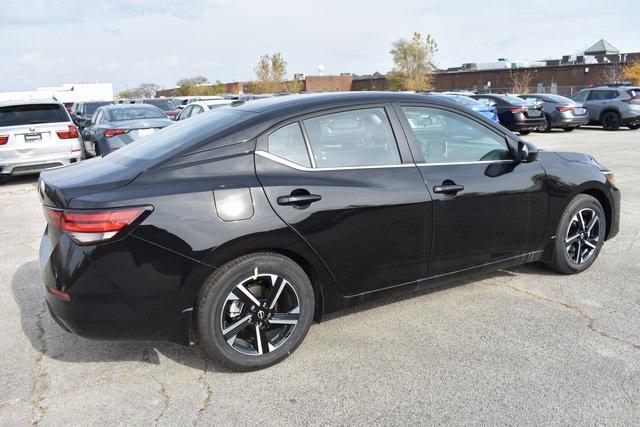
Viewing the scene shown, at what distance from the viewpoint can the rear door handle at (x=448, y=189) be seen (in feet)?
12.3

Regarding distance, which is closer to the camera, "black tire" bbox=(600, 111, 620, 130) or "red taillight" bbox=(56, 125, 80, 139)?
"red taillight" bbox=(56, 125, 80, 139)

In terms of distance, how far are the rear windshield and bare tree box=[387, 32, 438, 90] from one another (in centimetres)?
5369

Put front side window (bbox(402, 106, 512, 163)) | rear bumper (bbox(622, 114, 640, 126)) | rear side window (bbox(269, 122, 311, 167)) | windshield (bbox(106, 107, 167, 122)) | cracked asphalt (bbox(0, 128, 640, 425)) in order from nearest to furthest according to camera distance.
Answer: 1. cracked asphalt (bbox(0, 128, 640, 425))
2. rear side window (bbox(269, 122, 311, 167))
3. front side window (bbox(402, 106, 512, 163))
4. windshield (bbox(106, 107, 167, 122))
5. rear bumper (bbox(622, 114, 640, 126))

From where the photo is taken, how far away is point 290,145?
3.39m

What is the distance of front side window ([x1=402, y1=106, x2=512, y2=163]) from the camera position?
3.89 metres

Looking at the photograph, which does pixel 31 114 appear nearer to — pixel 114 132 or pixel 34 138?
pixel 34 138

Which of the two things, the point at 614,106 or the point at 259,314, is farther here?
the point at 614,106

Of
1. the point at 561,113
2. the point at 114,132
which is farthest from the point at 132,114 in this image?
the point at 561,113

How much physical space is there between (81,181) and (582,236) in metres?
3.96

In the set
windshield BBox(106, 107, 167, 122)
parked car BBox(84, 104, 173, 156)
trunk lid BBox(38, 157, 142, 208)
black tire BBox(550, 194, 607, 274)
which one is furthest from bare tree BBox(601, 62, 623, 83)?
trunk lid BBox(38, 157, 142, 208)

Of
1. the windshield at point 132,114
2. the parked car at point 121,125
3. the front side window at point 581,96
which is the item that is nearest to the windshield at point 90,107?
the parked car at point 121,125

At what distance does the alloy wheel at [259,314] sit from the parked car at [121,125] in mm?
7248

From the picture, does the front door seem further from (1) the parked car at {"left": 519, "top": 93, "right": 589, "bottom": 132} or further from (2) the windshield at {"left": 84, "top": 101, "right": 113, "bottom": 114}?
(2) the windshield at {"left": 84, "top": 101, "right": 113, "bottom": 114}

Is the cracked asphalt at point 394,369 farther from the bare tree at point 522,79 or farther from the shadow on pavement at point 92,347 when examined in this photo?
the bare tree at point 522,79
